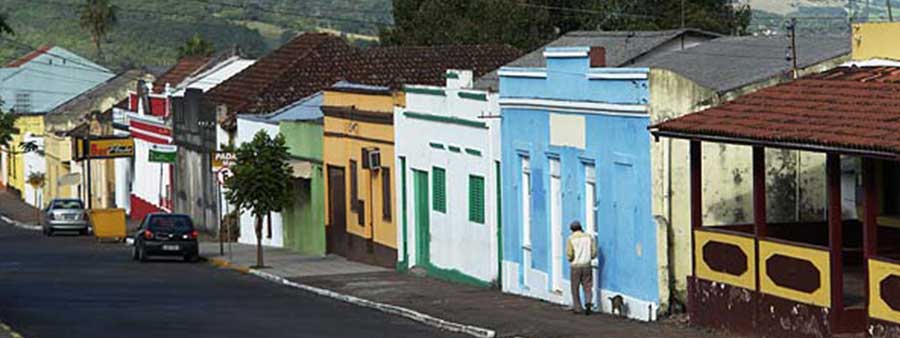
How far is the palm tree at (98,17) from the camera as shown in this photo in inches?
5778

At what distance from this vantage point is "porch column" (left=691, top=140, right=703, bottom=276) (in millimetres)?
23641

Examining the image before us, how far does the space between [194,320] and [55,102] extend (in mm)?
91356

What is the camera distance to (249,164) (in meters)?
42.7

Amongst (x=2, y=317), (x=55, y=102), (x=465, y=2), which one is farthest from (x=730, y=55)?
(x=55, y=102)

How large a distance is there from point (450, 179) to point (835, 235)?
15.2 metres

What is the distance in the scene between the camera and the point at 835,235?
2053 cm

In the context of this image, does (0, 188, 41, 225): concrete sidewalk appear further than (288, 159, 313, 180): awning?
Yes

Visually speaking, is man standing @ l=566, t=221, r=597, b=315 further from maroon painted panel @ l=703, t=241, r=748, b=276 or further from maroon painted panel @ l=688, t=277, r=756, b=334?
maroon painted panel @ l=703, t=241, r=748, b=276

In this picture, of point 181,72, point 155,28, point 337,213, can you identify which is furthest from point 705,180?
point 155,28

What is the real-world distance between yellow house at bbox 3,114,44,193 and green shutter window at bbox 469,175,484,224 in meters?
70.6

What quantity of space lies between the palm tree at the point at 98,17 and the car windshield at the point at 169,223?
A: 100486 millimetres

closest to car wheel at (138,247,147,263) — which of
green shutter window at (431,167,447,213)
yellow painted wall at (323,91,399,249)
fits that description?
yellow painted wall at (323,91,399,249)

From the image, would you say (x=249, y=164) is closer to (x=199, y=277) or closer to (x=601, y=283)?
(x=199, y=277)

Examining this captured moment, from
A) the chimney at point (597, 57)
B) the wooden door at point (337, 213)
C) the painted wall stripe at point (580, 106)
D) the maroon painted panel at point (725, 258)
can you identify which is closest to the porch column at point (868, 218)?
the maroon painted panel at point (725, 258)
